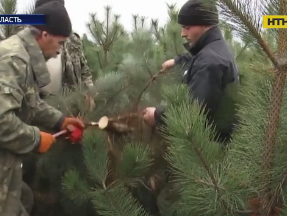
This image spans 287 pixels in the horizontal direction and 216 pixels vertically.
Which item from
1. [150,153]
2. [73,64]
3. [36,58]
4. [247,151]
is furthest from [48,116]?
[247,151]

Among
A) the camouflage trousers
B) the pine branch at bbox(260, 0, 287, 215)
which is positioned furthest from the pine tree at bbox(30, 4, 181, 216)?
the pine branch at bbox(260, 0, 287, 215)

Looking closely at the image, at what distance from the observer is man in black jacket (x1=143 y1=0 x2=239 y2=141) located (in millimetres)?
2434

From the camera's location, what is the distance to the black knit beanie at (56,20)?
297 cm

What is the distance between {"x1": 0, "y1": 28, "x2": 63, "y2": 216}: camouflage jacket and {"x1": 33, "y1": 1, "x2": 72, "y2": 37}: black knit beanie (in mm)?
116

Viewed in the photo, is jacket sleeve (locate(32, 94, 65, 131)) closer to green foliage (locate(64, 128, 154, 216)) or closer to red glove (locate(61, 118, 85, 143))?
red glove (locate(61, 118, 85, 143))

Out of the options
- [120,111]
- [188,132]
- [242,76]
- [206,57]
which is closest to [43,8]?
[120,111]

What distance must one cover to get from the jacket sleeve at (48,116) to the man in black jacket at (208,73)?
0.49m

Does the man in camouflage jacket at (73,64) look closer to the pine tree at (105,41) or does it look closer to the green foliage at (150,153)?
the pine tree at (105,41)

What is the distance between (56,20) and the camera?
9.83 ft

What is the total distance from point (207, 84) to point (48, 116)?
0.91m

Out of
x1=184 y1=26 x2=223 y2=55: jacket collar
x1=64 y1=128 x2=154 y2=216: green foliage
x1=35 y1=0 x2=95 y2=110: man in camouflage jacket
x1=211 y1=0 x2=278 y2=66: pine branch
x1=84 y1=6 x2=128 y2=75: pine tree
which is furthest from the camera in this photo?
x1=84 y1=6 x2=128 y2=75: pine tree

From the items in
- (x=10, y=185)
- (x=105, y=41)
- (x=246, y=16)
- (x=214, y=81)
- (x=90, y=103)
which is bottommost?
(x=10, y=185)

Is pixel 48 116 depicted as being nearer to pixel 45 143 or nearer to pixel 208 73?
pixel 45 143

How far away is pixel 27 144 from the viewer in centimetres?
269
